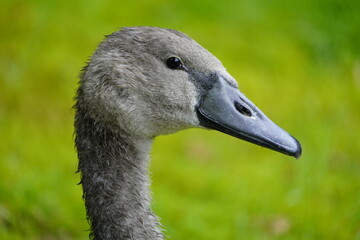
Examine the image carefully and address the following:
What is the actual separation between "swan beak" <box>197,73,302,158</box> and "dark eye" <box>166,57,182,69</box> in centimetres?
19

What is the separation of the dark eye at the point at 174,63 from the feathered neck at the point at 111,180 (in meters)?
0.40

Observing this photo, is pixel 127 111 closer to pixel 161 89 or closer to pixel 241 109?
pixel 161 89

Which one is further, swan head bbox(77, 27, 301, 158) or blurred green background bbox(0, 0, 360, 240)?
blurred green background bbox(0, 0, 360, 240)

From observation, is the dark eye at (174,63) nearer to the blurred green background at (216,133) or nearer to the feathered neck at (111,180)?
the feathered neck at (111,180)

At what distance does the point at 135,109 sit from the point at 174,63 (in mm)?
289

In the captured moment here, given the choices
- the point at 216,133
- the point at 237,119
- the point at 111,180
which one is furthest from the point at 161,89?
the point at 216,133

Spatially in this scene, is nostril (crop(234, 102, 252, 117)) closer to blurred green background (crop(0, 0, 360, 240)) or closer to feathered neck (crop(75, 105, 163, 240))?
feathered neck (crop(75, 105, 163, 240))

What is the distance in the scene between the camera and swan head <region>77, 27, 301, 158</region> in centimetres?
322

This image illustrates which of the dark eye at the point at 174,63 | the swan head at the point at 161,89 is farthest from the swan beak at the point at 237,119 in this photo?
the dark eye at the point at 174,63

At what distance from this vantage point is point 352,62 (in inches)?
247

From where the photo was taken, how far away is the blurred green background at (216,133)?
183 inches

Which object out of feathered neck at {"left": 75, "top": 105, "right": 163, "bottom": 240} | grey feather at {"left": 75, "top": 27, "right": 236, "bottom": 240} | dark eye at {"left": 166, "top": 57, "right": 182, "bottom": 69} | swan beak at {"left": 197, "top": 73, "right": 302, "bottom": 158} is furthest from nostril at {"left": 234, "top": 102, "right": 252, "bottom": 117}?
feathered neck at {"left": 75, "top": 105, "right": 163, "bottom": 240}

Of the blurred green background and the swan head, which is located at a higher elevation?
the blurred green background

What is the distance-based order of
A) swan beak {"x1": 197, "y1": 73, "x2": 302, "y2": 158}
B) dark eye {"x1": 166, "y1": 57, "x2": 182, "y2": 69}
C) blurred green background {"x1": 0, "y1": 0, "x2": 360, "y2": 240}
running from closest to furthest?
1. swan beak {"x1": 197, "y1": 73, "x2": 302, "y2": 158}
2. dark eye {"x1": 166, "y1": 57, "x2": 182, "y2": 69}
3. blurred green background {"x1": 0, "y1": 0, "x2": 360, "y2": 240}
